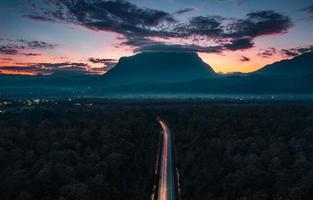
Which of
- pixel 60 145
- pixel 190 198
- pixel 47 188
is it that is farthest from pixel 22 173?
pixel 190 198

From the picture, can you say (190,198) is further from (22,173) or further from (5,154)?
(5,154)

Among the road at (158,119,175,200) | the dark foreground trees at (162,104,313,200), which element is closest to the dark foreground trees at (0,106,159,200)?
the road at (158,119,175,200)

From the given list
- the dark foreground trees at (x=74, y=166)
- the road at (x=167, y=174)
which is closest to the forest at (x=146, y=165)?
the dark foreground trees at (x=74, y=166)

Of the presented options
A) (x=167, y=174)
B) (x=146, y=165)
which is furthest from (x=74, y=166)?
(x=167, y=174)

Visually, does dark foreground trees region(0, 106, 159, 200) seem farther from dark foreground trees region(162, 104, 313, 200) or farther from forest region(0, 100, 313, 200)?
dark foreground trees region(162, 104, 313, 200)

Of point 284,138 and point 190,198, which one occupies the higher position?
point 284,138

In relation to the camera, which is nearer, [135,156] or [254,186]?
[254,186]

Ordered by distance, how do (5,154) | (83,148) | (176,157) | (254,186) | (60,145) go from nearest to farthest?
(254,186) → (5,154) → (60,145) → (83,148) → (176,157)

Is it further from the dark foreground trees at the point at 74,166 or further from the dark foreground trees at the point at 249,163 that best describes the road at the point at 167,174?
the dark foreground trees at the point at 74,166
